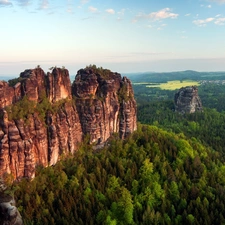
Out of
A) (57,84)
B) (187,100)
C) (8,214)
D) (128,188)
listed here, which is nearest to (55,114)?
(57,84)

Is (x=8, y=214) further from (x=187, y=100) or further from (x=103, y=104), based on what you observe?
(x=187, y=100)

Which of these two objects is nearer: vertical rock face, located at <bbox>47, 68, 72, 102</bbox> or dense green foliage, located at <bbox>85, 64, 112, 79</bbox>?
vertical rock face, located at <bbox>47, 68, 72, 102</bbox>

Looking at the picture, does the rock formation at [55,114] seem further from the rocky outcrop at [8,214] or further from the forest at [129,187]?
the rocky outcrop at [8,214]

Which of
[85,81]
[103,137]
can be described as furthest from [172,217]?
[85,81]

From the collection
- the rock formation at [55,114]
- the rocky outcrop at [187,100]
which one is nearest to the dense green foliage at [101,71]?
the rock formation at [55,114]

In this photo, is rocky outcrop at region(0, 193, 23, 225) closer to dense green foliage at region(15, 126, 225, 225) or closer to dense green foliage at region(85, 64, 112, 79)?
dense green foliage at region(15, 126, 225, 225)

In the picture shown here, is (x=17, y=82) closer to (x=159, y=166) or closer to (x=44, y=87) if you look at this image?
(x=44, y=87)

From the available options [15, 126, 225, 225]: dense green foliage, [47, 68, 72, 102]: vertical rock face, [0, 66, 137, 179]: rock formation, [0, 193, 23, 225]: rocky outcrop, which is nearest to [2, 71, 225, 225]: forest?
[15, 126, 225, 225]: dense green foliage
